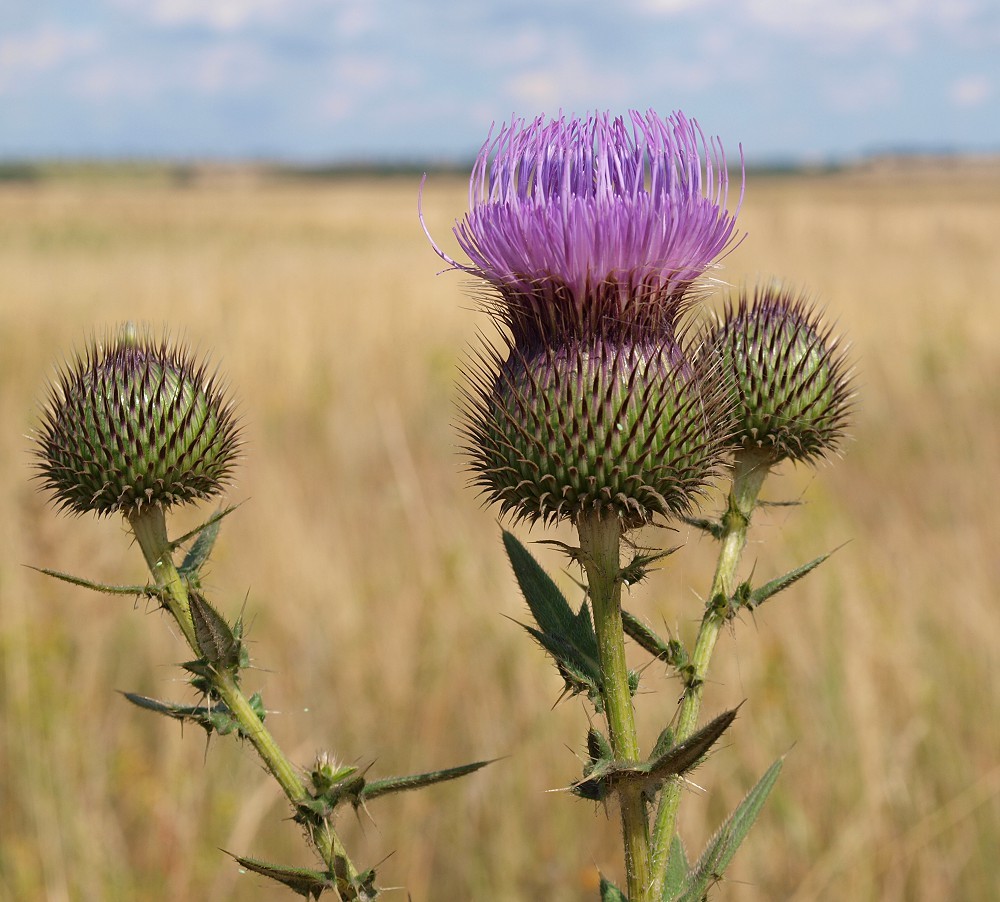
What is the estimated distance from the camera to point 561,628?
1.77 meters

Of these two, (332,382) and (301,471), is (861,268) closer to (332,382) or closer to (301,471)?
(332,382)

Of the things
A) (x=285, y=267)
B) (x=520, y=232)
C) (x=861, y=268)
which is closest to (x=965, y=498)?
(x=520, y=232)

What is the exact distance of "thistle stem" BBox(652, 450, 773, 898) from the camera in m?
1.70

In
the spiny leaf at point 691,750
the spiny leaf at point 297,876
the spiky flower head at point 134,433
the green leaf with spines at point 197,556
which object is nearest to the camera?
the spiny leaf at point 691,750

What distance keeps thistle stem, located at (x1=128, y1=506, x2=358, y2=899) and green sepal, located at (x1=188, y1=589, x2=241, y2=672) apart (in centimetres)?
2

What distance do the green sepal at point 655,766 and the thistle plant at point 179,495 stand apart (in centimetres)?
20

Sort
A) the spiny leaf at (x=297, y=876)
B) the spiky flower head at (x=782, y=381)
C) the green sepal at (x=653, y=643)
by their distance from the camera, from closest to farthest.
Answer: the spiny leaf at (x=297, y=876) < the green sepal at (x=653, y=643) < the spiky flower head at (x=782, y=381)

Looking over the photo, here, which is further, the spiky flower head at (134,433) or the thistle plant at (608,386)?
the spiky flower head at (134,433)

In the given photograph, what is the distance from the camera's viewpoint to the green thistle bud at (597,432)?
183 cm

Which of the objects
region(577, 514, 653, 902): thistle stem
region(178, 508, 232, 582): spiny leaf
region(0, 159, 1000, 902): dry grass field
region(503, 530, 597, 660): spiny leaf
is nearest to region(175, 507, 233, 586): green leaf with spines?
region(178, 508, 232, 582): spiny leaf

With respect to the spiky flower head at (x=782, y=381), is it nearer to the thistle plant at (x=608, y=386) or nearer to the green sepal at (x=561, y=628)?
the thistle plant at (x=608, y=386)

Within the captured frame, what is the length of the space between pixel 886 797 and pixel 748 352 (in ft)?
10.3

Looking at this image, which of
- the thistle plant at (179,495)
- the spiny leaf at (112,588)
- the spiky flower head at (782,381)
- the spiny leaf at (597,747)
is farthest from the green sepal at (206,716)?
the spiky flower head at (782,381)

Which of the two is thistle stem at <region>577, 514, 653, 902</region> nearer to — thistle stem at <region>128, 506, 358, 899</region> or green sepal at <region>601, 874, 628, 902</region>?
green sepal at <region>601, 874, 628, 902</region>
